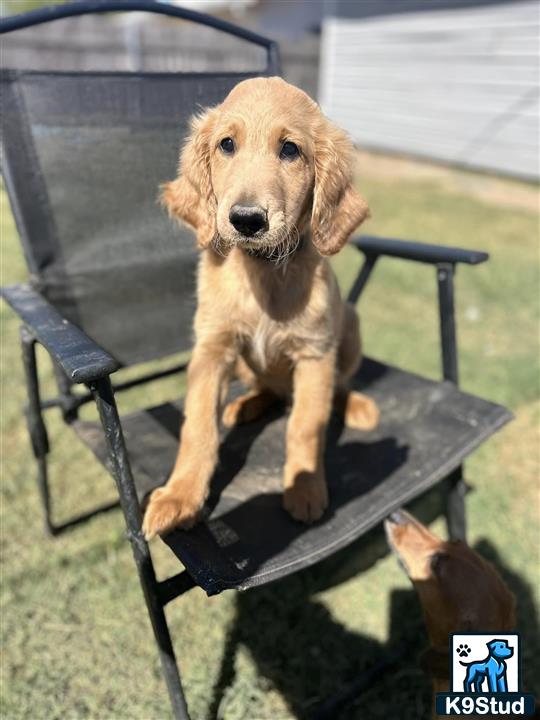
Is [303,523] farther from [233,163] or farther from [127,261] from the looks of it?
[127,261]

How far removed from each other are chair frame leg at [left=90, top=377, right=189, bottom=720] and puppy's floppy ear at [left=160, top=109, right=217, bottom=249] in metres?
0.65

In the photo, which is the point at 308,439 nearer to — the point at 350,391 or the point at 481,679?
the point at 350,391

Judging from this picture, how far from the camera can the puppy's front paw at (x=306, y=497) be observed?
1.64 meters

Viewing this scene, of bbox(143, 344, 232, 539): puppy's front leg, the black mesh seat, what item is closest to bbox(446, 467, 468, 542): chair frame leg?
the black mesh seat

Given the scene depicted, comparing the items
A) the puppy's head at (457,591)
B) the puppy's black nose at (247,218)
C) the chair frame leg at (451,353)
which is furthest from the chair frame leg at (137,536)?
the chair frame leg at (451,353)

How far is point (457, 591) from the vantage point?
1.58 metres

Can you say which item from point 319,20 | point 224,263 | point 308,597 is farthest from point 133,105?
point 319,20

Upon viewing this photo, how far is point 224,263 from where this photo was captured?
1862 millimetres

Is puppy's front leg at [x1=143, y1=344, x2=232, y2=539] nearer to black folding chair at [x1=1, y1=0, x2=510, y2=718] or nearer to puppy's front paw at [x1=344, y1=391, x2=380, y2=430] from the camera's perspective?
black folding chair at [x1=1, y1=0, x2=510, y2=718]

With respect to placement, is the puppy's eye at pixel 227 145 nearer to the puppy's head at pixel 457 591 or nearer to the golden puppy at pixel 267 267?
the golden puppy at pixel 267 267

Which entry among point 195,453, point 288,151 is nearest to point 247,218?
point 288,151

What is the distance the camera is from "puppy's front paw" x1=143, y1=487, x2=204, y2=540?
150 centimetres

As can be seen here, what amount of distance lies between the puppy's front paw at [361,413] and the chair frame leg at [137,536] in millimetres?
953

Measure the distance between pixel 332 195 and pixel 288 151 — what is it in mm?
185
